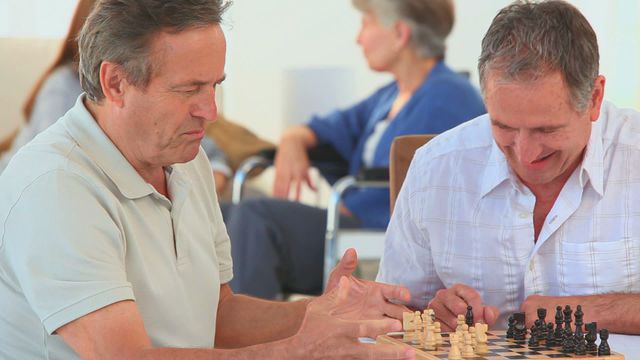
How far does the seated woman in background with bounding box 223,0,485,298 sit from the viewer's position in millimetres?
3986


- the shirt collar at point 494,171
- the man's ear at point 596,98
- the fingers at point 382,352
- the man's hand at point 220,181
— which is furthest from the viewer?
the man's hand at point 220,181

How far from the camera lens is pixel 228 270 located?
202 cm

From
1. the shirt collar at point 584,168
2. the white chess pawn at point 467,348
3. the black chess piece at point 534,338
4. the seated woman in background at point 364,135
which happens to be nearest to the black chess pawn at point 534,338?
the black chess piece at point 534,338

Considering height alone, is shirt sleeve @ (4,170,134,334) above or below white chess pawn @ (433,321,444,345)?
above

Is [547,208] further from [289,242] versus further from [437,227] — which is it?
[289,242]

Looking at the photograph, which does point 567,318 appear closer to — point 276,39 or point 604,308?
point 604,308

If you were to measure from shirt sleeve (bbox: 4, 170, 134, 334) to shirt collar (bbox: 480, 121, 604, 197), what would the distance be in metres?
0.76

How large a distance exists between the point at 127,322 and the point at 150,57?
415mm

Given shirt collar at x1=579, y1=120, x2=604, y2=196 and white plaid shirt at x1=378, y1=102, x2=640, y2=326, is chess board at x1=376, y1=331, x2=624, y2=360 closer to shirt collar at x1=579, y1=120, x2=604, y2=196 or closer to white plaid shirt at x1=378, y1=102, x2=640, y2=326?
white plaid shirt at x1=378, y1=102, x2=640, y2=326

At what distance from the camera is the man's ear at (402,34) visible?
4.29 m

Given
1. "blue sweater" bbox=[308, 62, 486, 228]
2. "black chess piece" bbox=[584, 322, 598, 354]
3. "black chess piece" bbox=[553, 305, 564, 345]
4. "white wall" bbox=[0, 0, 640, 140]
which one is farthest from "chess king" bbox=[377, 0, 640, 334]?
"white wall" bbox=[0, 0, 640, 140]

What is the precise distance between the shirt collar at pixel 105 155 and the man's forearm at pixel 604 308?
68 cm

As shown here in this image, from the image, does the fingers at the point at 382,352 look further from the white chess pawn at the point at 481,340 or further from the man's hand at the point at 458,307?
the man's hand at the point at 458,307

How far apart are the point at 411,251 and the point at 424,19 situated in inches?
91.5
